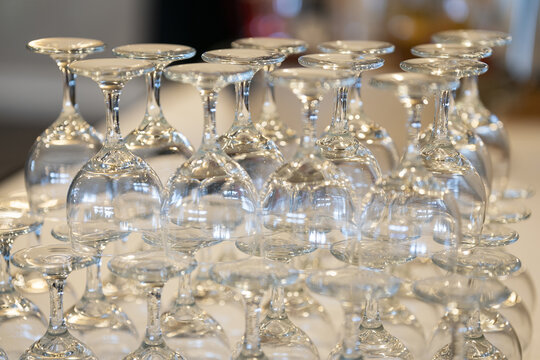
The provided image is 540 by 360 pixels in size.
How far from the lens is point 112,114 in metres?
0.71

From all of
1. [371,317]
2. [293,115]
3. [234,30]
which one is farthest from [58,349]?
[234,30]

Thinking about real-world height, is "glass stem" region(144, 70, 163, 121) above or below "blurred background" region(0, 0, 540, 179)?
above

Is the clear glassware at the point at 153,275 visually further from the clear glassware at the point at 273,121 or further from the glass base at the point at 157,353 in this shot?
the clear glassware at the point at 273,121

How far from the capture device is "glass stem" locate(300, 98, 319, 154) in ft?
2.14

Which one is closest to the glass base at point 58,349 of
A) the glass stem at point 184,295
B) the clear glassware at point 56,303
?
the clear glassware at point 56,303

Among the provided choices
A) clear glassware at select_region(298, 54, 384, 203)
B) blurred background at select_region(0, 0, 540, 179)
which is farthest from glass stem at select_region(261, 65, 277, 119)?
blurred background at select_region(0, 0, 540, 179)

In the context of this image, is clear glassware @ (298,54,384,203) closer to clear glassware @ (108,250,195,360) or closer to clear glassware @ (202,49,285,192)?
clear glassware @ (202,49,285,192)

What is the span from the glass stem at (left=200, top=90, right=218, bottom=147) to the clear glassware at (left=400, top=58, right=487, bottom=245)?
0.17 m

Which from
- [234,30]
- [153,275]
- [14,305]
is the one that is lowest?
[234,30]

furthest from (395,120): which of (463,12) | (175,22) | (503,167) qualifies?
(175,22)

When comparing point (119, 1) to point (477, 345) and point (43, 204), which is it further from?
point (477, 345)

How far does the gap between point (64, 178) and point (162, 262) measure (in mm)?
291

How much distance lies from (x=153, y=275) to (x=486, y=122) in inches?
20.4

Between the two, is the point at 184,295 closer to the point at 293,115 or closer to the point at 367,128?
the point at 367,128
